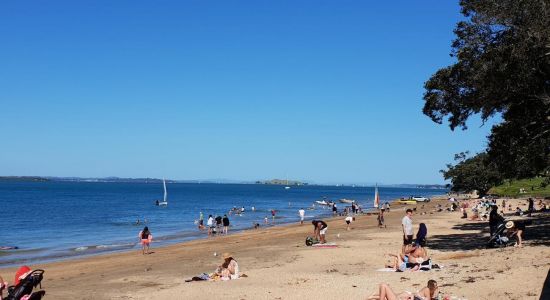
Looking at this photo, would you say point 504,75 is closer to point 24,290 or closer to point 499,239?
point 499,239

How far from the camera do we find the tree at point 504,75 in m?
14.7

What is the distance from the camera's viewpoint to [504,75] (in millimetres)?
15516

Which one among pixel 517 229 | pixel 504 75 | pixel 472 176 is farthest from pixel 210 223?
pixel 472 176

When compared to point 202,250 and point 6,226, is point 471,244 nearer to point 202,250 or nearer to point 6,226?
point 202,250

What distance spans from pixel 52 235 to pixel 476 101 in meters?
38.1

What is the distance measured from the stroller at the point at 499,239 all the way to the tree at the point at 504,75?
3.54 meters

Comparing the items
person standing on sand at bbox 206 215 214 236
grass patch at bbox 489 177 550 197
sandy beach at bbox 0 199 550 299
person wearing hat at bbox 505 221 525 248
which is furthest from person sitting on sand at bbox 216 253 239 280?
grass patch at bbox 489 177 550 197

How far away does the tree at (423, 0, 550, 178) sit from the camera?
14.7 m

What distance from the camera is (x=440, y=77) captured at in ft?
64.6

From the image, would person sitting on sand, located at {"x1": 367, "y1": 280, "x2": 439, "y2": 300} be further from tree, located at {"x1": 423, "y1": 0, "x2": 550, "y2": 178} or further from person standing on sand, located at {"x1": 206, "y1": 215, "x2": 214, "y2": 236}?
person standing on sand, located at {"x1": 206, "y1": 215, "x2": 214, "y2": 236}

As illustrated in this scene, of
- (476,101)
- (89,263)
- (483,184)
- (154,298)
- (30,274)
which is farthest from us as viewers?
(483,184)

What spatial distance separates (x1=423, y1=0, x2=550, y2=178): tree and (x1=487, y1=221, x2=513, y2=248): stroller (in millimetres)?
3544

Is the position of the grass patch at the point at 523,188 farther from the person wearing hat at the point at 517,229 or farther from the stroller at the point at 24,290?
the stroller at the point at 24,290

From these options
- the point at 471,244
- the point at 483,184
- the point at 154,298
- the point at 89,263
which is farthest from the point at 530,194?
the point at 154,298
